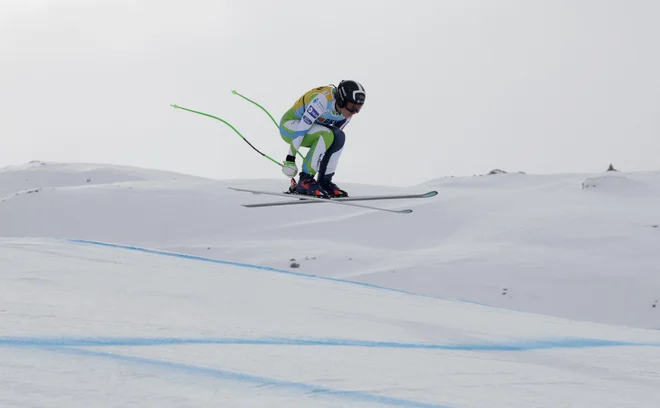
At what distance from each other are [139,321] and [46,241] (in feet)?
9.57

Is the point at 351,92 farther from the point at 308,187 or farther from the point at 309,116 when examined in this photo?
the point at 308,187

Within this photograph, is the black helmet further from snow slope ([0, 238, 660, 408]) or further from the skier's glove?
snow slope ([0, 238, 660, 408])

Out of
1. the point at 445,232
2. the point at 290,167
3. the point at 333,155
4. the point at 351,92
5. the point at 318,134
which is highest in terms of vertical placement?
the point at 351,92

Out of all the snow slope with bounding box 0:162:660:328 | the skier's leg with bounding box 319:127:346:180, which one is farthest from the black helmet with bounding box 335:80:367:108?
the snow slope with bounding box 0:162:660:328

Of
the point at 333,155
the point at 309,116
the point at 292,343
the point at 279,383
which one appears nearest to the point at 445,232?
the point at 333,155

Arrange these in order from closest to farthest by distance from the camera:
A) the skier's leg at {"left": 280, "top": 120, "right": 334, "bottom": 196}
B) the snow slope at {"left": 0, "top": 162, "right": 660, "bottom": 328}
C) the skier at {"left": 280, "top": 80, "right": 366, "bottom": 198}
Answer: the skier at {"left": 280, "top": 80, "right": 366, "bottom": 198} → the skier's leg at {"left": 280, "top": 120, "right": 334, "bottom": 196} → the snow slope at {"left": 0, "top": 162, "right": 660, "bottom": 328}

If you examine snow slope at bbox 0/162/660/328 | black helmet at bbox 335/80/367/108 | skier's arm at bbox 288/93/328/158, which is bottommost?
snow slope at bbox 0/162/660/328

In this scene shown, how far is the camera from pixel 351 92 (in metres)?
8.51

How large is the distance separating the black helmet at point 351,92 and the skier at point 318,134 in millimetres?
15

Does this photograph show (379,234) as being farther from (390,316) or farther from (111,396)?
(111,396)

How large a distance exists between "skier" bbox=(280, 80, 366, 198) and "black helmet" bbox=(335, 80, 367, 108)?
0.05 feet

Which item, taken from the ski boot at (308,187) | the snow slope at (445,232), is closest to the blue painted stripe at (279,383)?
the ski boot at (308,187)

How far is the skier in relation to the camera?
28.8 ft

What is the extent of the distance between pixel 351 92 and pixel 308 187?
3.54 ft
